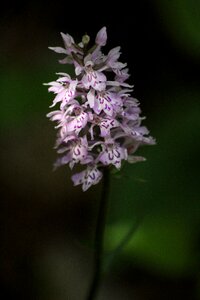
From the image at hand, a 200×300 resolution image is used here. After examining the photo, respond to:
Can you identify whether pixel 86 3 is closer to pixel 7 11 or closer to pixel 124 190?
pixel 7 11

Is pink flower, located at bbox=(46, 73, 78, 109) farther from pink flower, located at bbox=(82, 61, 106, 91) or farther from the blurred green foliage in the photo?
the blurred green foliage

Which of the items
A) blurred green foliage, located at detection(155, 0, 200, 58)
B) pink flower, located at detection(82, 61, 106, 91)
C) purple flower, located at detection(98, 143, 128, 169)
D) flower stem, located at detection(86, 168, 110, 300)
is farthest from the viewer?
blurred green foliage, located at detection(155, 0, 200, 58)

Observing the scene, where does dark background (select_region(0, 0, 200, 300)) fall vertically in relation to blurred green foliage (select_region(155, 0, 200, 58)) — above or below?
below

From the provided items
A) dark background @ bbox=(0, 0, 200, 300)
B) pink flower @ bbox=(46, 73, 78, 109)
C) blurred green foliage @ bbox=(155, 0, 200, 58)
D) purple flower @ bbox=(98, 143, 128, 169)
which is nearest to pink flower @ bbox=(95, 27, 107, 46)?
pink flower @ bbox=(46, 73, 78, 109)

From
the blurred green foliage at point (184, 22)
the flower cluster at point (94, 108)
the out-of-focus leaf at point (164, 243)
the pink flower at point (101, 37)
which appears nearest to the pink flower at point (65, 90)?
the flower cluster at point (94, 108)

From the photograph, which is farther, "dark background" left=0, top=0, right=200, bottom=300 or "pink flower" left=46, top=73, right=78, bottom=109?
"dark background" left=0, top=0, right=200, bottom=300
